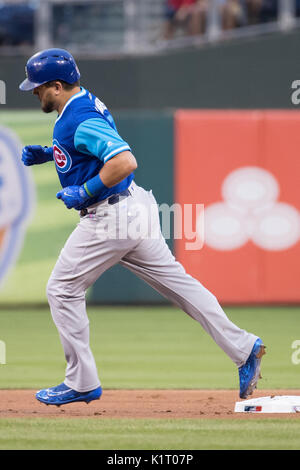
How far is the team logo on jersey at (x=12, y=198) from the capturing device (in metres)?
11.8

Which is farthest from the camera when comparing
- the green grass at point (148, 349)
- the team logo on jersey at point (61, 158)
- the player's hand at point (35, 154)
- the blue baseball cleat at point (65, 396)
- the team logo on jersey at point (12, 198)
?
the team logo on jersey at point (12, 198)

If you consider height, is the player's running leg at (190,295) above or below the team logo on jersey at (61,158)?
below

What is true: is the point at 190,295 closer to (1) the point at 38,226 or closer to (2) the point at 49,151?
(2) the point at 49,151

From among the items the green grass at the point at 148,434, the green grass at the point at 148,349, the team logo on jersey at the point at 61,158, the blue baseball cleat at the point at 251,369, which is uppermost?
the team logo on jersey at the point at 61,158

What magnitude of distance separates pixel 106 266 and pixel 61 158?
2.21ft

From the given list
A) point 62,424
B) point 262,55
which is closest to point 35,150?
point 62,424

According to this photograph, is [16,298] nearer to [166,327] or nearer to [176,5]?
[166,327]

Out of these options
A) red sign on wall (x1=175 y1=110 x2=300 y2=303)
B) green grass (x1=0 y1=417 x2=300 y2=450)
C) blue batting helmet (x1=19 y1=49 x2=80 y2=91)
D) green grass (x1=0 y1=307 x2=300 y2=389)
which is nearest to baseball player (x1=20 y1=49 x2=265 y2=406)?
blue batting helmet (x1=19 y1=49 x2=80 y2=91)

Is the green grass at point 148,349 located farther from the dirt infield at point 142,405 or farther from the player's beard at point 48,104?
the player's beard at point 48,104

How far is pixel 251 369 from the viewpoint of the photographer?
559 cm

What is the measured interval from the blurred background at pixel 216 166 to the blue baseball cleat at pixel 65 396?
21.0 feet

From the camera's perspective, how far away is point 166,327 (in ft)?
34.0

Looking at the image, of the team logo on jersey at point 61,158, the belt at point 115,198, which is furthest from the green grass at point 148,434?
the team logo on jersey at point 61,158

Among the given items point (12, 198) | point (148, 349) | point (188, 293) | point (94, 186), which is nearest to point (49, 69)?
point (94, 186)
